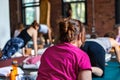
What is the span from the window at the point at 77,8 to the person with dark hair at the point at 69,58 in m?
6.01

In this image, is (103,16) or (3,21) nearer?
(3,21)

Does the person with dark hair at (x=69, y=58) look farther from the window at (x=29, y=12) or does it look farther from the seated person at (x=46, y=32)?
the window at (x=29, y=12)

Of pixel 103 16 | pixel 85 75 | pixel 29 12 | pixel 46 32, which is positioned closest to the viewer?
pixel 85 75

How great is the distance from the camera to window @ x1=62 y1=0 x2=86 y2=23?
7.33 meters

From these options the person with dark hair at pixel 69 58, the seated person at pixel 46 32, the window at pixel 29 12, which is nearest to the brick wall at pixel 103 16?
the seated person at pixel 46 32

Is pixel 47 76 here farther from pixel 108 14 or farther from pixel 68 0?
pixel 68 0

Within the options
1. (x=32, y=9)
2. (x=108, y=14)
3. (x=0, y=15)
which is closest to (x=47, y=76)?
(x=0, y=15)

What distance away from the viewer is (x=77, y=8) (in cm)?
751

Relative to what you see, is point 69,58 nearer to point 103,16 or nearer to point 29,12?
point 103,16

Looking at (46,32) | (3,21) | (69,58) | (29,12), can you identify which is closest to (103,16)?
(46,32)

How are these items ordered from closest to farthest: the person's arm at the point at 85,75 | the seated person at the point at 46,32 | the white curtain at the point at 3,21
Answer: the person's arm at the point at 85,75, the white curtain at the point at 3,21, the seated person at the point at 46,32

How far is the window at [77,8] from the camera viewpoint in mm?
7326

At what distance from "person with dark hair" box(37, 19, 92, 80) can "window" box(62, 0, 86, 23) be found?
6.01 m

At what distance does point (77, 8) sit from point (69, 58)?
6.31 m
